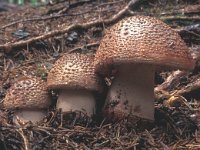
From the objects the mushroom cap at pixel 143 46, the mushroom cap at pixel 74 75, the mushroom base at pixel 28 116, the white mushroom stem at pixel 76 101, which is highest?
the mushroom cap at pixel 143 46

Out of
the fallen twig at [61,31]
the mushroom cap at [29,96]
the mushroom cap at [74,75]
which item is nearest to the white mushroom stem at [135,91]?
the mushroom cap at [74,75]

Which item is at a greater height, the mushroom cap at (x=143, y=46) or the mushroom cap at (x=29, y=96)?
the mushroom cap at (x=143, y=46)

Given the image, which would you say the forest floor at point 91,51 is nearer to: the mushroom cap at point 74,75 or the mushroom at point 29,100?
the mushroom at point 29,100

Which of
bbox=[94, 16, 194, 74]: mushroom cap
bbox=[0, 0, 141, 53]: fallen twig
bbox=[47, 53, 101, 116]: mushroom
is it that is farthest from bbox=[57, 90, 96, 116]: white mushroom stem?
bbox=[0, 0, 141, 53]: fallen twig

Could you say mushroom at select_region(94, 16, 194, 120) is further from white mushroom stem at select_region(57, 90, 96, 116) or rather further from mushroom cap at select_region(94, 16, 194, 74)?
white mushroom stem at select_region(57, 90, 96, 116)

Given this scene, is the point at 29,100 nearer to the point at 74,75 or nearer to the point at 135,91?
the point at 74,75

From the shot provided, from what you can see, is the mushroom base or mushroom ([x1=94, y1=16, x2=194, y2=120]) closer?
mushroom ([x1=94, y1=16, x2=194, y2=120])
